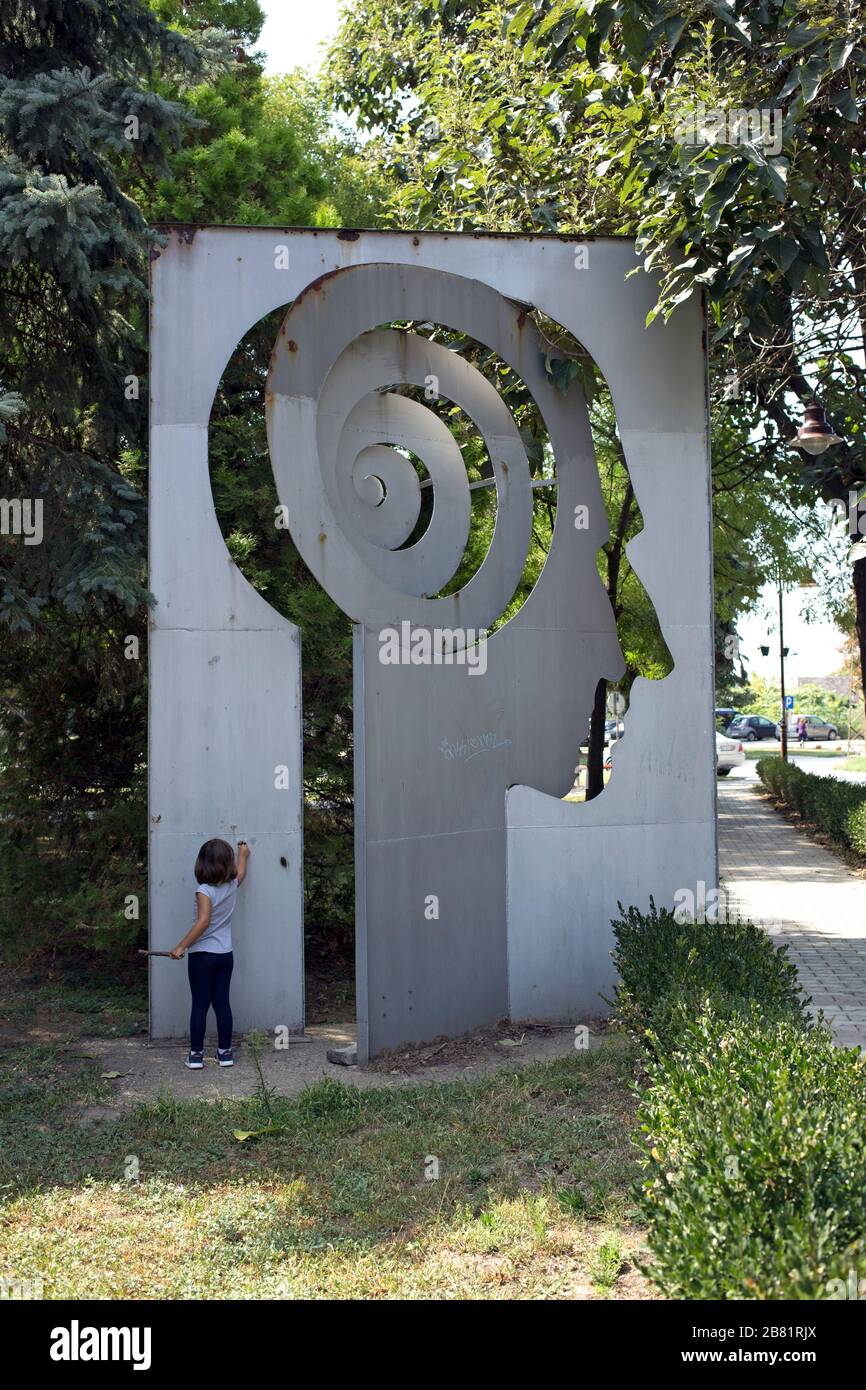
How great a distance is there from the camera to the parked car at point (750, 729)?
68.2 metres

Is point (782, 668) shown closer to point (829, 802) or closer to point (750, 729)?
point (829, 802)

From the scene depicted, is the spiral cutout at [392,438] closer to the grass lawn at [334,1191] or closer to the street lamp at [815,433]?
the street lamp at [815,433]

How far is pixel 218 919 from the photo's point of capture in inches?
317

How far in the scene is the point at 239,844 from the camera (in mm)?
8578

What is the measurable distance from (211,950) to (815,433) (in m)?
7.00

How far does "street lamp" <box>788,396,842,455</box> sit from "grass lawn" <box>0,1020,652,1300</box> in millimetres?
6051

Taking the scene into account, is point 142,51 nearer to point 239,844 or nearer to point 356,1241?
point 239,844

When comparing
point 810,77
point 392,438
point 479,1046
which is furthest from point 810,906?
point 810,77

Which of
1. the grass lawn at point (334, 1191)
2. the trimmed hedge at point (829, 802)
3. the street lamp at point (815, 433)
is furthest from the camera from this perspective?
the trimmed hedge at point (829, 802)

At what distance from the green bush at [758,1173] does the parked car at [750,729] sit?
213 feet

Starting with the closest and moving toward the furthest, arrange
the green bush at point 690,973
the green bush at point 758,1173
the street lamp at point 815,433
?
the green bush at point 758,1173, the green bush at point 690,973, the street lamp at point 815,433

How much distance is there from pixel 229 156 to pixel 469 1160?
31.6 ft

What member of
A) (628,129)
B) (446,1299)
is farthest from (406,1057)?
(628,129)

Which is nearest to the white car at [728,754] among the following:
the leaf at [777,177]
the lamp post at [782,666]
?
the lamp post at [782,666]
